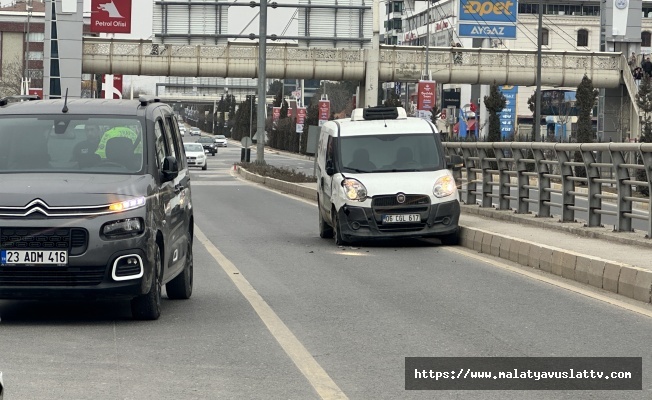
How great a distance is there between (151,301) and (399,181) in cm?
912

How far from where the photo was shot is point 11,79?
130750mm

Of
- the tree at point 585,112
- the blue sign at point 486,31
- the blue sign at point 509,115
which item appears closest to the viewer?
the tree at point 585,112

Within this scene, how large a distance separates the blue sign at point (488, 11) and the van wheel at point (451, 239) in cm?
6707

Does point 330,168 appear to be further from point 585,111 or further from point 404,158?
point 585,111

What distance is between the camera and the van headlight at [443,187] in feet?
61.9

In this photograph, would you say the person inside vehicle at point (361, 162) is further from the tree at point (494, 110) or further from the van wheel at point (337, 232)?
the tree at point (494, 110)

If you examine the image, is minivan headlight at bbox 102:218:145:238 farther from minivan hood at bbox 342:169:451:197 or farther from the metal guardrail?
minivan hood at bbox 342:169:451:197

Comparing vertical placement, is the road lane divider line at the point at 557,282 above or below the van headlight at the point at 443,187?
below

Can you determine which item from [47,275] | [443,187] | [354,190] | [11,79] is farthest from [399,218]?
[11,79]

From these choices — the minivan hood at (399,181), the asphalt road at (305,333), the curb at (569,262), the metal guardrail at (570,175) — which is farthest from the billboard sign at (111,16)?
the asphalt road at (305,333)

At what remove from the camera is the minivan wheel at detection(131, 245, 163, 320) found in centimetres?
1016

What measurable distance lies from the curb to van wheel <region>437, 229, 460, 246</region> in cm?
9

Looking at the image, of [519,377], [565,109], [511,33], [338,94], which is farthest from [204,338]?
[338,94]

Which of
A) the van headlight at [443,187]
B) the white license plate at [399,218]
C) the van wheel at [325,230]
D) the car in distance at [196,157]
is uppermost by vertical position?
the van headlight at [443,187]
